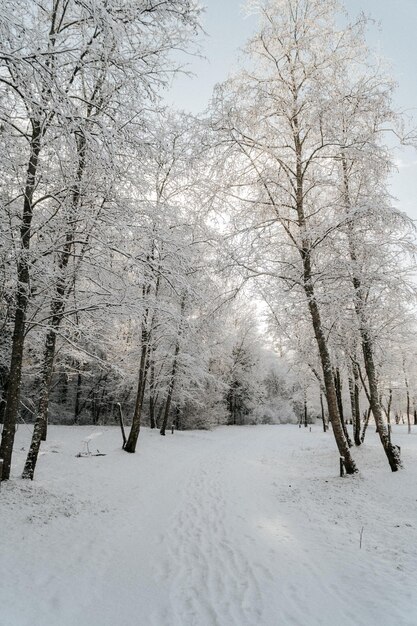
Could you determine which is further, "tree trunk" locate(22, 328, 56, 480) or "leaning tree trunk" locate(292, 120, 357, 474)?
"leaning tree trunk" locate(292, 120, 357, 474)

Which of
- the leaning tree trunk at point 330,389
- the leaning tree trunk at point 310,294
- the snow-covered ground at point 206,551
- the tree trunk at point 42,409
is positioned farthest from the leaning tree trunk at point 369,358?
the tree trunk at point 42,409

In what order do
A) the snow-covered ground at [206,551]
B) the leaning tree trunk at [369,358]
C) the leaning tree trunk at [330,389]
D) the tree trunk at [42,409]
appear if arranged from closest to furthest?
the snow-covered ground at [206,551] → the tree trunk at [42,409] → the leaning tree trunk at [330,389] → the leaning tree trunk at [369,358]

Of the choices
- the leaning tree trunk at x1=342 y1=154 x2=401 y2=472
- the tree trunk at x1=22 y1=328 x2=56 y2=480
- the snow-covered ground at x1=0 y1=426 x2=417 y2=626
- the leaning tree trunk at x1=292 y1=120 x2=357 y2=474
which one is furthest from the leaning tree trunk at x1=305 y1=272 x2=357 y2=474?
the tree trunk at x1=22 y1=328 x2=56 y2=480

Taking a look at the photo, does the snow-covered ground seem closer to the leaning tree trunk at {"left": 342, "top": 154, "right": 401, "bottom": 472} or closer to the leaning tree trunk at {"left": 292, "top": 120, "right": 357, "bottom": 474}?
the leaning tree trunk at {"left": 342, "top": 154, "right": 401, "bottom": 472}

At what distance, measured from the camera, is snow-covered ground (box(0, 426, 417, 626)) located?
3.75 m

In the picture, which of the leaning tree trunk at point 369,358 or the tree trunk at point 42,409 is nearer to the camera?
the tree trunk at point 42,409

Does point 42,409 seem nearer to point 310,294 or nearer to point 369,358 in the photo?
point 310,294

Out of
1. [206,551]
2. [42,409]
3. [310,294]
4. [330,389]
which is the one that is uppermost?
[310,294]

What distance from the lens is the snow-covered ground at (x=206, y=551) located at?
12.3ft

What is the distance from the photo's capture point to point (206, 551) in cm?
543

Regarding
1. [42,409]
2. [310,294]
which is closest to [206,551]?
[42,409]

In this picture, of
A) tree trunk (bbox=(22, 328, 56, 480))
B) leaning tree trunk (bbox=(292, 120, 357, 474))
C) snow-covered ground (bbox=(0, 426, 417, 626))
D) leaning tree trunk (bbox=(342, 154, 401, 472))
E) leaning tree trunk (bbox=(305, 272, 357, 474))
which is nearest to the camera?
snow-covered ground (bbox=(0, 426, 417, 626))

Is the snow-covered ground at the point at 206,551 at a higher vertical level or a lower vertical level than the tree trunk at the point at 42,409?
lower

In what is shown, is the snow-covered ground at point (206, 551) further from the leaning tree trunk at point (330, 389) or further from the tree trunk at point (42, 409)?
the leaning tree trunk at point (330, 389)
